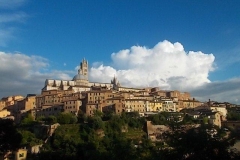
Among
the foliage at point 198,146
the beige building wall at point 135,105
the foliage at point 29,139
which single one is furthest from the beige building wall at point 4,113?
the foliage at point 198,146

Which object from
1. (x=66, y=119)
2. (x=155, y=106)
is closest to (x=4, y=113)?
(x=66, y=119)

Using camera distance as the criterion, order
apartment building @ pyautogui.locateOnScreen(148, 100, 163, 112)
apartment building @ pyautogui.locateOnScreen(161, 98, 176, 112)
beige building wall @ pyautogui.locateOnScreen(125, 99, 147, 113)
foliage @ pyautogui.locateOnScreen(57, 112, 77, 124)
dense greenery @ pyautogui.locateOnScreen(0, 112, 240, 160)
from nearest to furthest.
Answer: dense greenery @ pyautogui.locateOnScreen(0, 112, 240, 160), foliage @ pyautogui.locateOnScreen(57, 112, 77, 124), beige building wall @ pyautogui.locateOnScreen(125, 99, 147, 113), apartment building @ pyautogui.locateOnScreen(148, 100, 163, 112), apartment building @ pyautogui.locateOnScreen(161, 98, 176, 112)

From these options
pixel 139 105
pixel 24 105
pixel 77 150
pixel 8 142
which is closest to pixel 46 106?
pixel 24 105

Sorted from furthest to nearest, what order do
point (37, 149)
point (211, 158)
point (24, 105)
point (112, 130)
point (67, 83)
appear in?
point (67, 83) < point (24, 105) < point (112, 130) < point (37, 149) < point (211, 158)

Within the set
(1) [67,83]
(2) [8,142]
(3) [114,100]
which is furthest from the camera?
(1) [67,83]

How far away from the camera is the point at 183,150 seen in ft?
59.9

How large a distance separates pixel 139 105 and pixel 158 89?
3034cm

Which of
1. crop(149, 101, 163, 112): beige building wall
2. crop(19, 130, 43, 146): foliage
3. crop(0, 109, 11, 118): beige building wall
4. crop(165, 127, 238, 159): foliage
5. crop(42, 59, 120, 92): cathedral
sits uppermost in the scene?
crop(42, 59, 120, 92): cathedral

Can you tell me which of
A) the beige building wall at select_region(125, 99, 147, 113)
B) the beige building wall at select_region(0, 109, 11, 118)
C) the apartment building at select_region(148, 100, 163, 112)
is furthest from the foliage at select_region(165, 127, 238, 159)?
the beige building wall at select_region(0, 109, 11, 118)

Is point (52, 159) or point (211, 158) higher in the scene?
point (211, 158)

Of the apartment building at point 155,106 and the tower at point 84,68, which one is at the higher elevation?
the tower at point 84,68

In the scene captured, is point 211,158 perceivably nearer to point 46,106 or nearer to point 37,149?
point 37,149

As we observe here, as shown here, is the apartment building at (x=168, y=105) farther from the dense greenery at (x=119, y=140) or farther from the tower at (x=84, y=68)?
the tower at (x=84, y=68)

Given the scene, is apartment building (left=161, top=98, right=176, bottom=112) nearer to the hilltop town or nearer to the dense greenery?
the hilltop town
